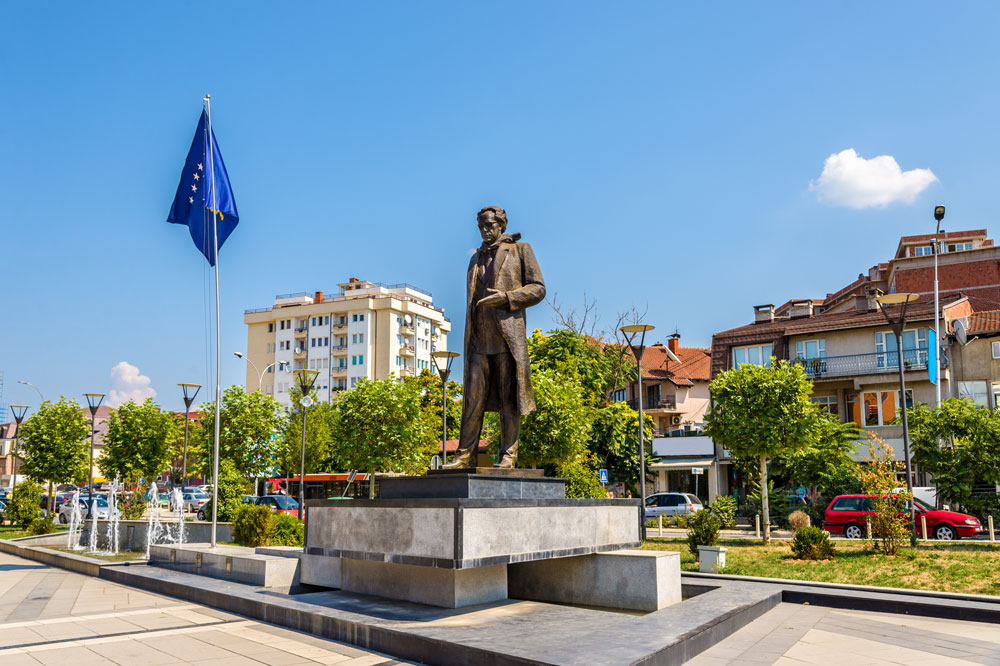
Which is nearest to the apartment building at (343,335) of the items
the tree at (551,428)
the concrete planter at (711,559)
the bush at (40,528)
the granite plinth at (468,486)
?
the bush at (40,528)

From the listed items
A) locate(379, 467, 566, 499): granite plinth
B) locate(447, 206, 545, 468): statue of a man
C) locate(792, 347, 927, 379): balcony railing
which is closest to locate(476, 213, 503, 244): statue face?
locate(447, 206, 545, 468): statue of a man

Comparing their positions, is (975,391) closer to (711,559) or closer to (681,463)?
(681,463)

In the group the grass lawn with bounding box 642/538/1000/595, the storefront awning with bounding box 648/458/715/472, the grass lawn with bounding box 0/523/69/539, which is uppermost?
the storefront awning with bounding box 648/458/715/472

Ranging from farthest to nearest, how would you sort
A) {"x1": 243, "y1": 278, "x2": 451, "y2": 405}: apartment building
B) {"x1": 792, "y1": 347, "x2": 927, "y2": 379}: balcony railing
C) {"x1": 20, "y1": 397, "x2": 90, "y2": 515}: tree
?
1. {"x1": 243, "y1": 278, "x2": 451, "y2": 405}: apartment building
2. {"x1": 792, "y1": 347, "x2": 927, "y2": 379}: balcony railing
3. {"x1": 20, "y1": 397, "x2": 90, "y2": 515}: tree

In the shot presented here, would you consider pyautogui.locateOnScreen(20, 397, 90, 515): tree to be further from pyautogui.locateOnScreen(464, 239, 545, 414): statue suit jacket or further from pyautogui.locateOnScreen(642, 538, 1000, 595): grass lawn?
pyautogui.locateOnScreen(464, 239, 545, 414): statue suit jacket

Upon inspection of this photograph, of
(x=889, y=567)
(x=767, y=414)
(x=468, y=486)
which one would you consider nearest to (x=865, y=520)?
(x=767, y=414)

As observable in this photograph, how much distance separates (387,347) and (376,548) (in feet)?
224

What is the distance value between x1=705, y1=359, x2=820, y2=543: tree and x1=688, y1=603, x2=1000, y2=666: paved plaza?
1244cm

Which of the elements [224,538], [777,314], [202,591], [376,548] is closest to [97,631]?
[202,591]

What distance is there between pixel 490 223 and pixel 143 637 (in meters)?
6.27

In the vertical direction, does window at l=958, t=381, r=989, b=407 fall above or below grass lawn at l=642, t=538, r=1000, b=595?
above

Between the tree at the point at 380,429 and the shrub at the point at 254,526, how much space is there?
14158 millimetres

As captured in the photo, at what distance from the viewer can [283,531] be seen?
53.9ft

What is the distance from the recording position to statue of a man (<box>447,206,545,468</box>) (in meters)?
9.70
